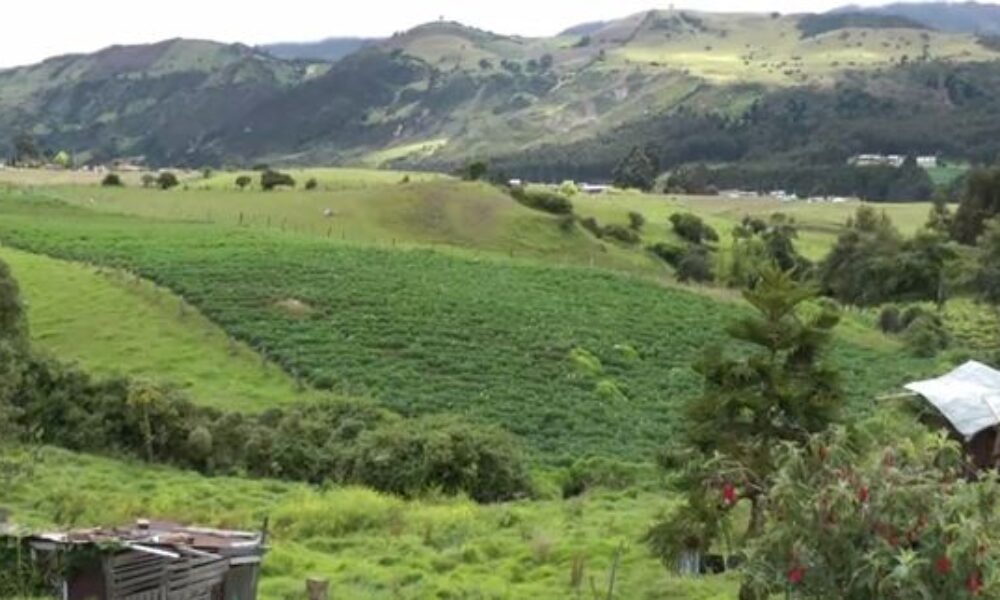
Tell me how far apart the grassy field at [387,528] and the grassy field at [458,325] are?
10372 millimetres

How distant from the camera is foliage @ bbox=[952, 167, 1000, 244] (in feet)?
352

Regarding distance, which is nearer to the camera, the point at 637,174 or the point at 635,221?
the point at 635,221

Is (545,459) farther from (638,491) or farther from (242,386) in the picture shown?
(242,386)

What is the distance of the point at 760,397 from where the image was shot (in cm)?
2383

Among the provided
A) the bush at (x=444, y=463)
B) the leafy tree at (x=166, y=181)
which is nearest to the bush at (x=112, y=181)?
the leafy tree at (x=166, y=181)

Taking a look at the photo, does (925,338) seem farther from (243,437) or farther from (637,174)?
(637,174)

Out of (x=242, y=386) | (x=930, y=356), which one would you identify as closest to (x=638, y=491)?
(x=242, y=386)

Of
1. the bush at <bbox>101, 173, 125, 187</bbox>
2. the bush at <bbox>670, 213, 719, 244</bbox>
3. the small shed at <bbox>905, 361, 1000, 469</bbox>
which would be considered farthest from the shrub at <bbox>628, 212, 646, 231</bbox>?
the small shed at <bbox>905, 361, 1000, 469</bbox>

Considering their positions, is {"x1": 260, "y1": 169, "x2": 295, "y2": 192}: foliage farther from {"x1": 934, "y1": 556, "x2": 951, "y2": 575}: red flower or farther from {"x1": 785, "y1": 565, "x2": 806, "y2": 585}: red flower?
{"x1": 934, "y1": 556, "x2": 951, "y2": 575}: red flower

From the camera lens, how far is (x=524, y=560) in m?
26.3

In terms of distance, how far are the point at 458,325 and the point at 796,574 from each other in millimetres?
46430

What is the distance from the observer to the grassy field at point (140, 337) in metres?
46.8

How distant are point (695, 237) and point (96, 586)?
90.9 meters

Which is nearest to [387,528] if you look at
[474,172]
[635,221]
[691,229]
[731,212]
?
[635,221]
